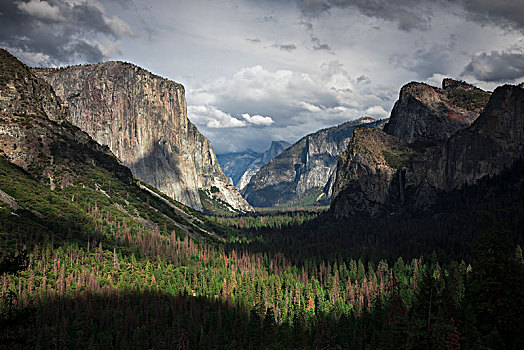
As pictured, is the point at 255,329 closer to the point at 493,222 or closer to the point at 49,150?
the point at 493,222

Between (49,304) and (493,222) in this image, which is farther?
(49,304)

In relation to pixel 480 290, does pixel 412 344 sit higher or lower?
lower

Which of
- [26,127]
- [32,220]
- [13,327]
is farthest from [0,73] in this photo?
[13,327]

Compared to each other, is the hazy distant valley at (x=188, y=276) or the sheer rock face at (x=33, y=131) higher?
the sheer rock face at (x=33, y=131)

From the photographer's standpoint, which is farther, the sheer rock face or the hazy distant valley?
the sheer rock face

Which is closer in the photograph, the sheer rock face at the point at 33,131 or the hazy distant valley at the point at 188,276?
the hazy distant valley at the point at 188,276

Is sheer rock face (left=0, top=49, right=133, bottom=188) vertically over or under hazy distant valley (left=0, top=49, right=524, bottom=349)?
over

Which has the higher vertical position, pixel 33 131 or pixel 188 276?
pixel 33 131

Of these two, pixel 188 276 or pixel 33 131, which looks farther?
pixel 33 131
